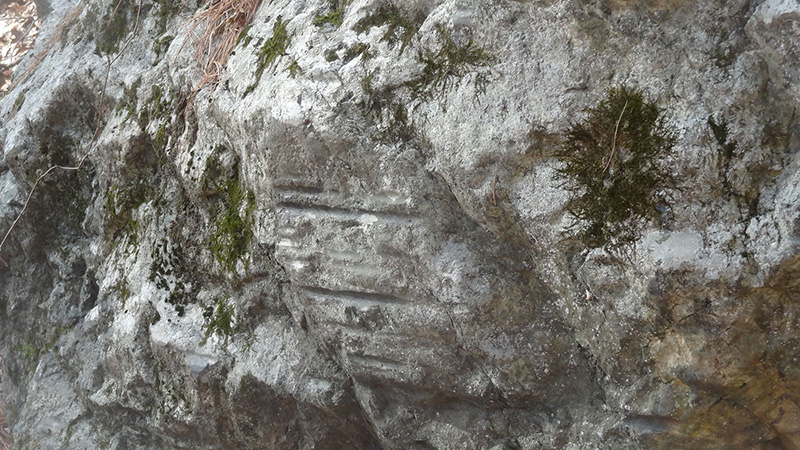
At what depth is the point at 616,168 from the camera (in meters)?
1.81

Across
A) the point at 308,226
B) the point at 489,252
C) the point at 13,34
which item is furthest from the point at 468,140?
the point at 13,34

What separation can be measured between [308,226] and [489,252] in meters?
0.61

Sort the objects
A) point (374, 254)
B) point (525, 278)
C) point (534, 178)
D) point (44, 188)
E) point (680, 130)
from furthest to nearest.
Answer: point (44, 188)
point (374, 254)
point (525, 278)
point (534, 178)
point (680, 130)

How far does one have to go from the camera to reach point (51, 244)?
12.2ft

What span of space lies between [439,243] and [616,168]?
0.56m

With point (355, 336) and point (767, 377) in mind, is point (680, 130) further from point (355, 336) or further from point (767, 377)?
point (355, 336)

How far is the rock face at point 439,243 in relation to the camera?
66.2 inches

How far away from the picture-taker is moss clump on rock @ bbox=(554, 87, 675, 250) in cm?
174

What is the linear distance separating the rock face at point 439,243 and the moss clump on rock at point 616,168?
0.03 metres

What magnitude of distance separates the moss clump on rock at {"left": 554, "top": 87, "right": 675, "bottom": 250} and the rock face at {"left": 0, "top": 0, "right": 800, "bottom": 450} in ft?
0.09

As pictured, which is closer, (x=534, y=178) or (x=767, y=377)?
(x=767, y=377)

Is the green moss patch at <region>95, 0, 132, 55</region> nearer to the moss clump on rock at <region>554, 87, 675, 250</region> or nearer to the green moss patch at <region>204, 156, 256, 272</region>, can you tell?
the green moss patch at <region>204, 156, 256, 272</region>

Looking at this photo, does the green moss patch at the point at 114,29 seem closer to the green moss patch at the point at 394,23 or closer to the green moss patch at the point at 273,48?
the green moss patch at the point at 273,48

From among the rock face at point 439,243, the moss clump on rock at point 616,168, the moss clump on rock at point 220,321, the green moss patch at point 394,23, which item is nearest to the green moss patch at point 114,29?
the rock face at point 439,243
